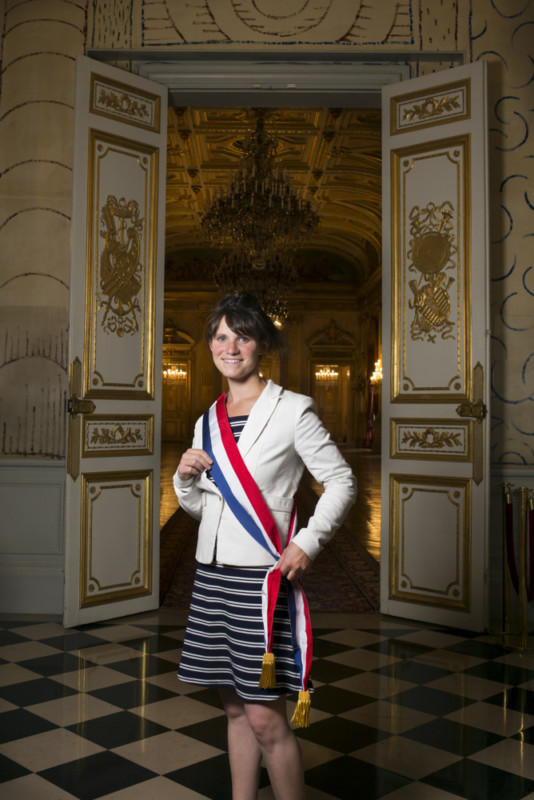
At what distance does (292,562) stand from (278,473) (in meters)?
0.23

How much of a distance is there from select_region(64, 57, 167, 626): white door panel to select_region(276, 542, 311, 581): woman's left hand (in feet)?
8.72

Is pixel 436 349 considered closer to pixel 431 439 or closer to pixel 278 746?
pixel 431 439

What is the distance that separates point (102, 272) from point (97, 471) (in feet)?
3.71

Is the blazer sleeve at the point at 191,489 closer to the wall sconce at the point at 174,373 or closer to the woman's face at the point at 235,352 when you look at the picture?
the woman's face at the point at 235,352

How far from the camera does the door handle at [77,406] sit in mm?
4098

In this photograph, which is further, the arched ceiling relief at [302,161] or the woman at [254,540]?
the arched ceiling relief at [302,161]

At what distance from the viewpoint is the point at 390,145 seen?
4.55 m

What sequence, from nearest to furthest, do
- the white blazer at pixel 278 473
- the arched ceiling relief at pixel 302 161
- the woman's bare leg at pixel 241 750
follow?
the white blazer at pixel 278 473, the woman's bare leg at pixel 241 750, the arched ceiling relief at pixel 302 161

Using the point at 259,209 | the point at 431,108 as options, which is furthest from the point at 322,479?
the point at 259,209

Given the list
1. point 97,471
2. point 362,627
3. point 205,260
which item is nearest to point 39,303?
point 97,471

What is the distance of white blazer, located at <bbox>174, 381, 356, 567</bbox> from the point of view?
173 cm

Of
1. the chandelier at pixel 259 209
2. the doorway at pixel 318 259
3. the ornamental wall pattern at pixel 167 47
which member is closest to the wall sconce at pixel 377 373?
the doorway at pixel 318 259

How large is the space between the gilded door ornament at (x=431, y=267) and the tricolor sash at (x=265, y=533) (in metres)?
2.81

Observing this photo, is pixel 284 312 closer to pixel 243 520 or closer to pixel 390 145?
pixel 390 145
